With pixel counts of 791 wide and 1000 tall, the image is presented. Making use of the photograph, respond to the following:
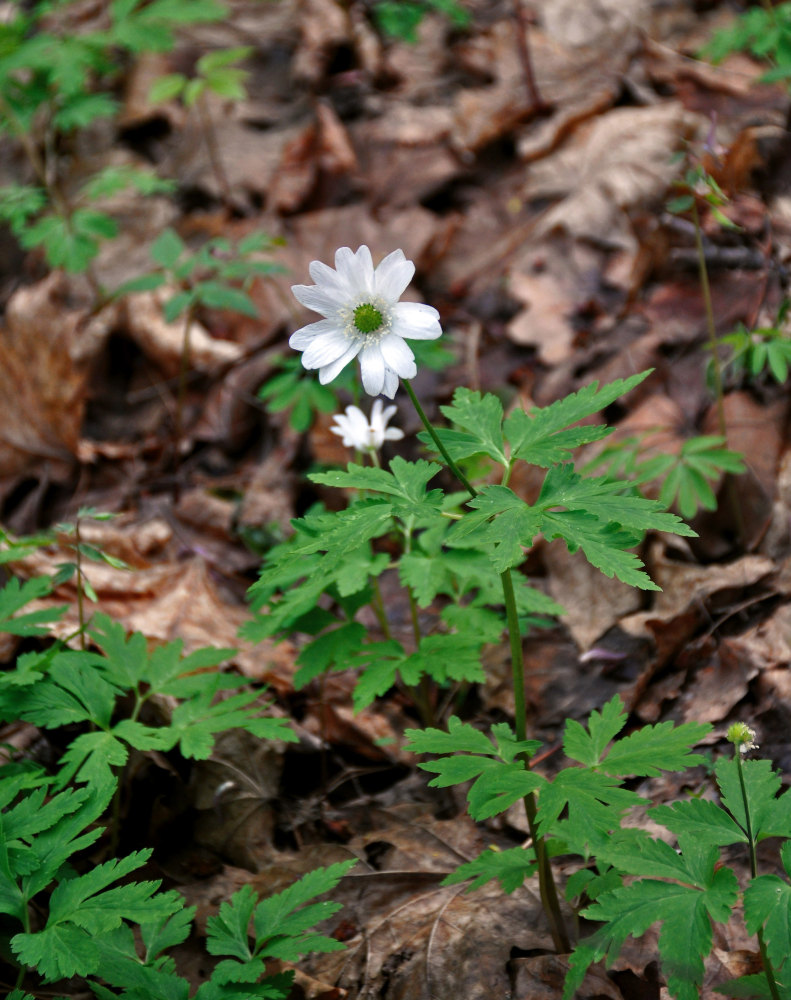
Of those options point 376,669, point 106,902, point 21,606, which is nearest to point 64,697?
point 21,606

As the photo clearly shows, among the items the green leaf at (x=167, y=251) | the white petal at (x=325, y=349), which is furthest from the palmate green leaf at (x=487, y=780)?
the green leaf at (x=167, y=251)

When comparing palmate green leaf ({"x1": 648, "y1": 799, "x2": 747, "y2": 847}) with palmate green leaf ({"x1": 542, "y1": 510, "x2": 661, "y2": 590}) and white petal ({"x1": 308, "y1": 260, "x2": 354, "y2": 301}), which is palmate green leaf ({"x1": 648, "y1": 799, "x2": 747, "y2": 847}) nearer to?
palmate green leaf ({"x1": 542, "y1": 510, "x2": 661, "y2": 590})

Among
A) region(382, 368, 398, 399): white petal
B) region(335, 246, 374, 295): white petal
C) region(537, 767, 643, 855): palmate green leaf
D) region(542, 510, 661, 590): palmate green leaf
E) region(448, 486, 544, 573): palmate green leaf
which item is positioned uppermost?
region(335, 246, 374, 295): white petal

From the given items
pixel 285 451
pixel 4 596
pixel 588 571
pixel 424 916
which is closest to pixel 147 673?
pixel 4 596

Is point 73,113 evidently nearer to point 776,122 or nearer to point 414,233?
point 414,233

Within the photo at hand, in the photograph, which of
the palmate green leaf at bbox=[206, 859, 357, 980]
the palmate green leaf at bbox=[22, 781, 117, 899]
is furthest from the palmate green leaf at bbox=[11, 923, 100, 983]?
the palmate green leaf at bbox=[206, 859, 357, 980]

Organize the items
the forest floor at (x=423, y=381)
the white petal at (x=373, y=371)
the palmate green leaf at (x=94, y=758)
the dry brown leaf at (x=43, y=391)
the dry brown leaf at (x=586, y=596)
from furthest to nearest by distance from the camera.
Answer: the dry brown leaf at (x=43, y=391) < the dry brown leaf at (x=586, y=596) < the forest floor at (x=423, y=381) < the palmate green leaf at (x=94, y=758) < the white petal at (x=373, y=371)

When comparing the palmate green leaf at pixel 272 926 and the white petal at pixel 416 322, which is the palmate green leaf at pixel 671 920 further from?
the white petal at pixel 416 322
